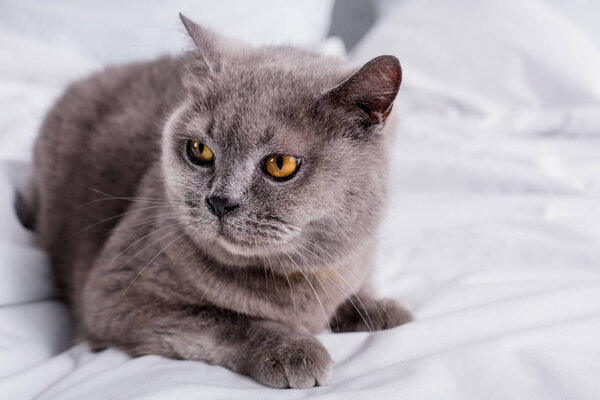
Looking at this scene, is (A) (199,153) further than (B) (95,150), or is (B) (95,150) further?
(B) (95,150)

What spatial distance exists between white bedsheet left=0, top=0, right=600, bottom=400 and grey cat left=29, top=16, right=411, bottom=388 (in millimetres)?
65

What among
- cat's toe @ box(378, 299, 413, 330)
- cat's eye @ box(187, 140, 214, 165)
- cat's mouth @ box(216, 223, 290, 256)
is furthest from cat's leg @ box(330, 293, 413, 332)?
cat's eye @ box(187, 140, 214, 165)

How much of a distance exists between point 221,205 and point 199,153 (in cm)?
13

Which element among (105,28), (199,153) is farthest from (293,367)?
(105,28)

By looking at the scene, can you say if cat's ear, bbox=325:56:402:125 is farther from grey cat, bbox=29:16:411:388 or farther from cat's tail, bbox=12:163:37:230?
cat's tail, bbox=12:163:37:230

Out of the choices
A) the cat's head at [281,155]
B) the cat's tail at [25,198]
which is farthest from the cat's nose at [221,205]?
the cat's tail at [25,198]

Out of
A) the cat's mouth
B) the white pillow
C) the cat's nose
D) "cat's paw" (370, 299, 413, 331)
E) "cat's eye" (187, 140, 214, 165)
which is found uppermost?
the white pillow

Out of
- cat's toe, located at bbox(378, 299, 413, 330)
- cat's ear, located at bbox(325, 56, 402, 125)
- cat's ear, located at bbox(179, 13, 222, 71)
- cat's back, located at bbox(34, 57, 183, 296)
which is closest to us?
cat's ear, located at bbox(325, 56, 402, 125)

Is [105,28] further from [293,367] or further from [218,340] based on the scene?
[293,367]

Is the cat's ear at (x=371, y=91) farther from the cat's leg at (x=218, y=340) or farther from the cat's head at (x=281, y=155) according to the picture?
the cat's leg at (x=218, y=340)

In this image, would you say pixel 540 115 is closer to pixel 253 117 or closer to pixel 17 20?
pixel 253 117

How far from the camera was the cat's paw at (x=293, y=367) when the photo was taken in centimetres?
89

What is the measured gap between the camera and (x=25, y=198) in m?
1.59

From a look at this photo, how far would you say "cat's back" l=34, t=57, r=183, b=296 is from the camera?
4.35 feet
